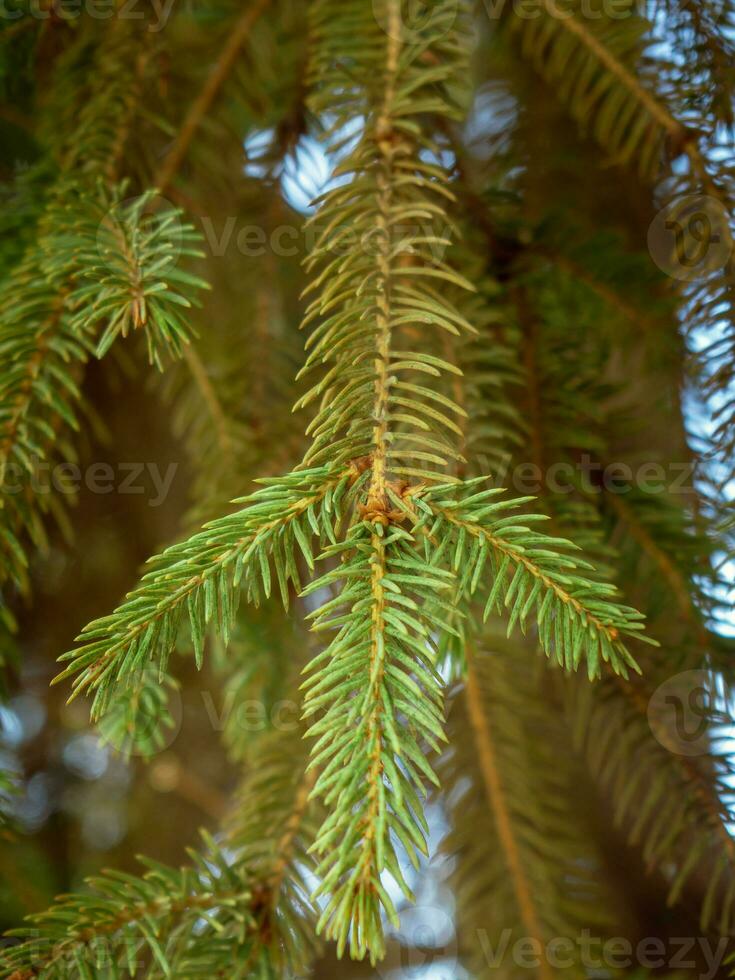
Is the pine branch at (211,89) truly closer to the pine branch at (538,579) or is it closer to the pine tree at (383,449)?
the pine tree at (383,449)

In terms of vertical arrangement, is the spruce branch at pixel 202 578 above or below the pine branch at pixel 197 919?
above

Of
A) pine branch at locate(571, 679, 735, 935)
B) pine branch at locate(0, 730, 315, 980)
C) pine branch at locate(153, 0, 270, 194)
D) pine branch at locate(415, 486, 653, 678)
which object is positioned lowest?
pine branch at locate(0, 730, 315, 980)

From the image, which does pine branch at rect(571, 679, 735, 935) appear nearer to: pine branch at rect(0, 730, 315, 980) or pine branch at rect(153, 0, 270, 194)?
pine branch at rect(0, 730, 315, 980)

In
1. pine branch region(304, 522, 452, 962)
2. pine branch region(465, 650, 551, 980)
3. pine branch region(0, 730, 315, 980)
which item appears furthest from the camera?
pine branch region(465, 650, 551, 980)

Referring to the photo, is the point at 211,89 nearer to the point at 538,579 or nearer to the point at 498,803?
the point at 538,579

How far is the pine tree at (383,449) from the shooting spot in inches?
17.4

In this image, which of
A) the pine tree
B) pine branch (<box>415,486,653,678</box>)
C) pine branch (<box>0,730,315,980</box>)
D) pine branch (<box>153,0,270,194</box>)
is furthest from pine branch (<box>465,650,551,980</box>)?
pine branch (<box>153,0,270,194</box>)

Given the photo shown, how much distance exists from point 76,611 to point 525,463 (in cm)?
80

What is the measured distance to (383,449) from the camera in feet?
1.54

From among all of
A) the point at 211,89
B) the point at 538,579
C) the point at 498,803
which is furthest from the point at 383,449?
the point at 211,89

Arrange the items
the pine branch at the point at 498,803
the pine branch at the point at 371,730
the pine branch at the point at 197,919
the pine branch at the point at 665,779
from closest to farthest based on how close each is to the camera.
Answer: the pine branch at the point at 371,730
the pine branch at the point at 197,919
the pine branch at the point at 665,779
the pine branch at the point at 498,803

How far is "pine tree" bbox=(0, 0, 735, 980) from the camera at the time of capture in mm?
441

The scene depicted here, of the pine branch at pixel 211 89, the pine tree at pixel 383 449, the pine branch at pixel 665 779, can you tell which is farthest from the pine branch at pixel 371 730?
the pine branch at pixel 211 89

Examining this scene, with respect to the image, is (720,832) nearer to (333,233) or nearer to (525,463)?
(525,463)
